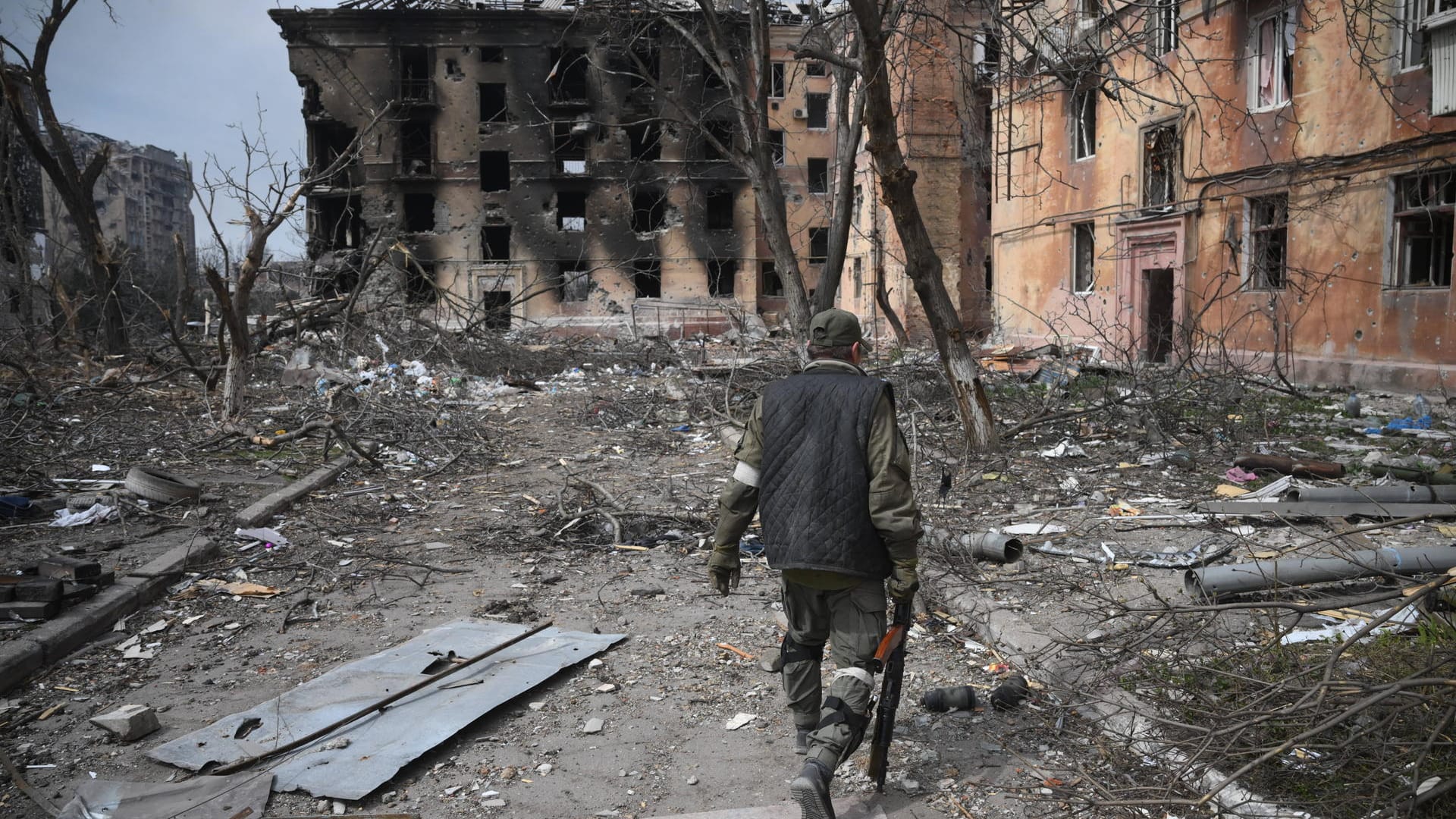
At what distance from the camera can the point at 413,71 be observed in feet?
109

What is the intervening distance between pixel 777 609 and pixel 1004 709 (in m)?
1.61

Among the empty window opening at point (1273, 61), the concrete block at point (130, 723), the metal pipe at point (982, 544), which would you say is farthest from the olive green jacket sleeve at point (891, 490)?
the empty window opening at point (1273, 61)

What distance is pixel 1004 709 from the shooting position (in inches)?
151

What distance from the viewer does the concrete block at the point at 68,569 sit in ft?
16.9

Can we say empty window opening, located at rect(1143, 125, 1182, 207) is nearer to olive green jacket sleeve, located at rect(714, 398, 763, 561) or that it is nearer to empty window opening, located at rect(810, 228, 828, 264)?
olive green jacket sleeve, located at rect(714, 398, 763, 561)

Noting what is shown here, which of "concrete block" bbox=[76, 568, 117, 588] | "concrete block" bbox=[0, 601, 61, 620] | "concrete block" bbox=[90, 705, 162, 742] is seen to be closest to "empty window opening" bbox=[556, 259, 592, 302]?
"concrete block" bbox=[76, 568, 117, 588]

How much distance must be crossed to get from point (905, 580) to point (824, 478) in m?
0.42

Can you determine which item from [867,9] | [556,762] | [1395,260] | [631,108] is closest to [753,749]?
[556,762]

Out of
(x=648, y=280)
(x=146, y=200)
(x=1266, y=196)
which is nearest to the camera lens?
(x=1266, y=196)

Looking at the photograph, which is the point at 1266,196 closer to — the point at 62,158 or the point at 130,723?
the point at 130,723

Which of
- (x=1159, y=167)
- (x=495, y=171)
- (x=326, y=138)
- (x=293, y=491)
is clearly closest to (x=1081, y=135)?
(x=1159, y=167)

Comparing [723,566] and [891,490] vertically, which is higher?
[891,490]

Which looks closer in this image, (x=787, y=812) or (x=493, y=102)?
(x=787, y=812)

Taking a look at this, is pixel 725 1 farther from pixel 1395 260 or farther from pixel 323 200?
pixel 323 200
